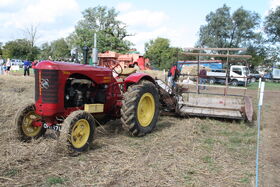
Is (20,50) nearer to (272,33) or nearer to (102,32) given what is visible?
(102,32)

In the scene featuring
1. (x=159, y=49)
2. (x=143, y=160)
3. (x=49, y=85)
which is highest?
(x=159, y=49)

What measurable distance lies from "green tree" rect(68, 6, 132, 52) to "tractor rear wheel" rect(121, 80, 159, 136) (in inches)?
1612

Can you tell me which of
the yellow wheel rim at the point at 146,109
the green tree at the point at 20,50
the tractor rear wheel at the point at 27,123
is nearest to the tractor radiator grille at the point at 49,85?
the tractor rear wheel at the point at 27,123

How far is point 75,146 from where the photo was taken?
13.4 ft

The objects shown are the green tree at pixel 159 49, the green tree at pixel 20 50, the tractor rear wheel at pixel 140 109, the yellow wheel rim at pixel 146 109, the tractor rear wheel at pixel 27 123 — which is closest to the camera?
the tractor rear wheel at pixel 27 123

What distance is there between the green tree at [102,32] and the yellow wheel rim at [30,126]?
4165 cm

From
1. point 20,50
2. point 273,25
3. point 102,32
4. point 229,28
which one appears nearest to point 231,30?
point 229,28

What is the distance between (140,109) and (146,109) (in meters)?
0.31

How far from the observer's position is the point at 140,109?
5.68 metres

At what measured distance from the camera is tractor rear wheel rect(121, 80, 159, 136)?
16.8 feet

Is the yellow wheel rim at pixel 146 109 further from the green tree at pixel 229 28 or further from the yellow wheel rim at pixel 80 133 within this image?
the green tree at pixel 229 28

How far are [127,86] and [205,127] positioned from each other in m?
2.13

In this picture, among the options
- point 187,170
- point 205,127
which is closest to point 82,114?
point 187,170

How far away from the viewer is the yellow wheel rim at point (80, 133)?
4.10m
